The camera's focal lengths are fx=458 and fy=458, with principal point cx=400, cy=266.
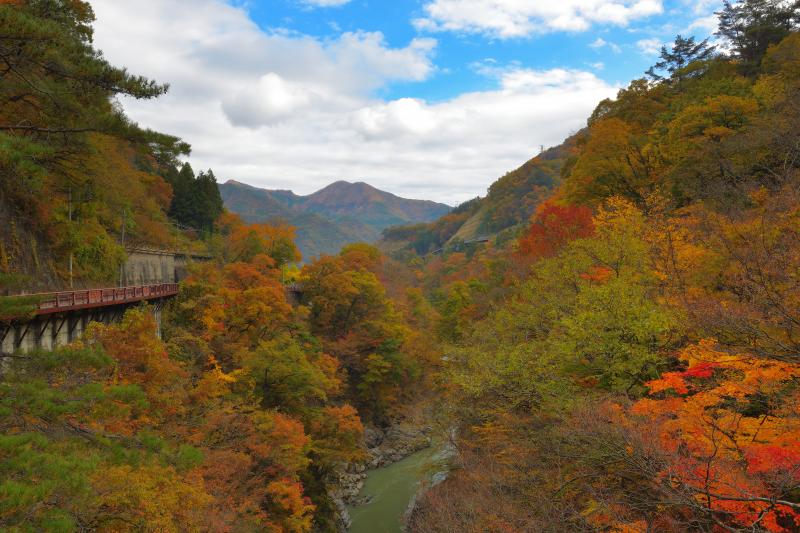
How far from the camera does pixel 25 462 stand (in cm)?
554

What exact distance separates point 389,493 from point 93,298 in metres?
18.6

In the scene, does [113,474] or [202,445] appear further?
[202,445]

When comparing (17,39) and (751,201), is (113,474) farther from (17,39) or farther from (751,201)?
(751,201)

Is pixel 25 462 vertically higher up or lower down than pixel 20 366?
lower down

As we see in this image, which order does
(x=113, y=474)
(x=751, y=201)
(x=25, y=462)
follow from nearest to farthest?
(x=25, y=462)
(x=113, y=474)
(x=751, y=201)

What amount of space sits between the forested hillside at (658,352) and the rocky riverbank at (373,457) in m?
7.08

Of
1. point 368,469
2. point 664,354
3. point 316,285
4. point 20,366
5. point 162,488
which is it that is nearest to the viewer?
point 20,366

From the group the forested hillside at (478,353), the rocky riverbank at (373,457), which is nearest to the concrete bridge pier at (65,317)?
the forested hillside at (478,353)

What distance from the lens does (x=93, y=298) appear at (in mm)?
17844

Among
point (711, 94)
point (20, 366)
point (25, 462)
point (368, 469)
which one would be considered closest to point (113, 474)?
point (20, 366)

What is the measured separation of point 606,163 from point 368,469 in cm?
2513

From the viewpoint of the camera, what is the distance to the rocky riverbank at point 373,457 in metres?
25.7

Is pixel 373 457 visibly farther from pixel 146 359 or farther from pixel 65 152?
pixel 65 152

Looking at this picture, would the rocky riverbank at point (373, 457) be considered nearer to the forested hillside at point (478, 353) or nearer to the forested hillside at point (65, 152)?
the forested hillside at point (478, 353)
